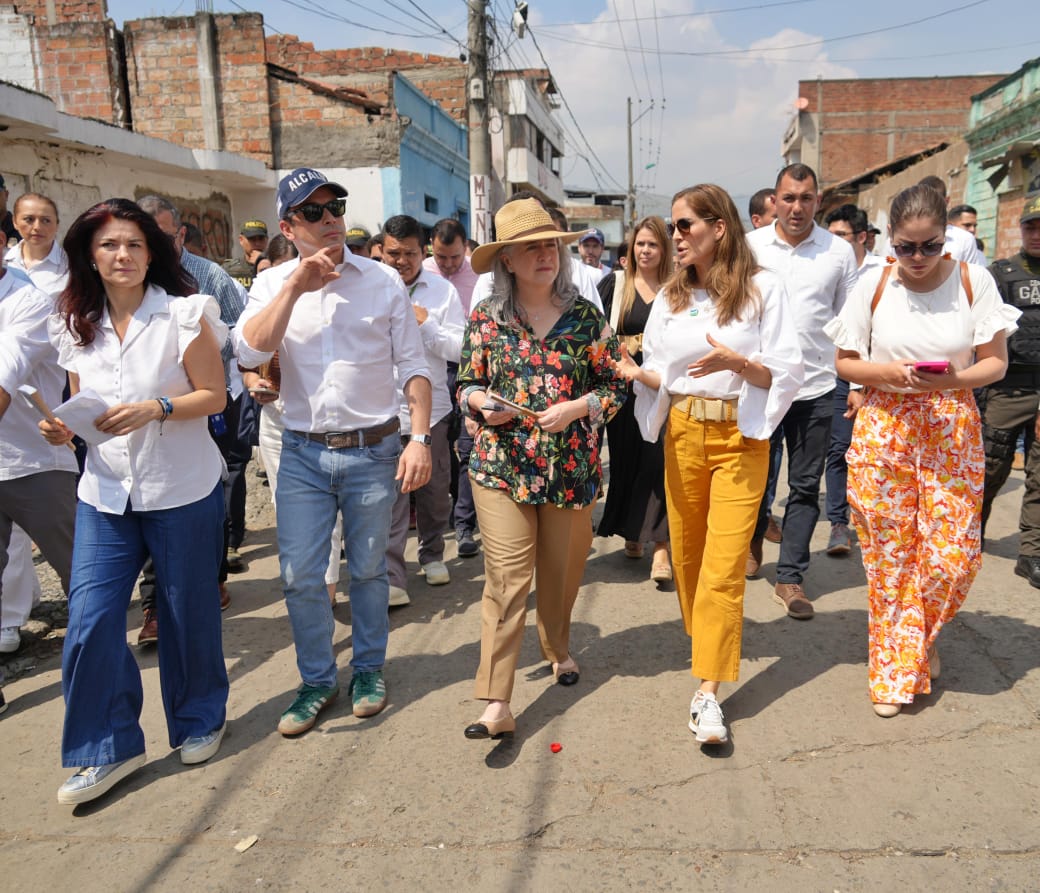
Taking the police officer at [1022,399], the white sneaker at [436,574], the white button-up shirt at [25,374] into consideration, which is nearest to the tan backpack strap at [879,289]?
the police officer at [1022,399]

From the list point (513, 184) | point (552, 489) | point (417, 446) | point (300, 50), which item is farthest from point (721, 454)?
point (513, 184)

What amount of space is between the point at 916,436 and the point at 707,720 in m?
1.44

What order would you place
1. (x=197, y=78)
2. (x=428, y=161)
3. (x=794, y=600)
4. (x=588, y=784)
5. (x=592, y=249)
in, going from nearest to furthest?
(x=588, y=784), (x=794, y=600), (x=592, y=249), (x=197, y=78), (x=428, y=161)

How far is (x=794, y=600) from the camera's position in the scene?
4.46 meters

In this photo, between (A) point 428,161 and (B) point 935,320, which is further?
(A) point 428,161

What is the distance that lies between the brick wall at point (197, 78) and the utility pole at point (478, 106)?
474 centimetres

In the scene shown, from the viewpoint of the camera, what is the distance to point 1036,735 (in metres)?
3.18

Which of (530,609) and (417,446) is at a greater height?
(417,446)

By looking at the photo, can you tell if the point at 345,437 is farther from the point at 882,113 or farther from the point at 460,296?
the point at 882,113

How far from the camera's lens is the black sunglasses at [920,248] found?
10.7 ft

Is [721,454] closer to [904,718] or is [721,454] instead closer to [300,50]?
[904,718]

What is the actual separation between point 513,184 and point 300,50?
38.8 feet

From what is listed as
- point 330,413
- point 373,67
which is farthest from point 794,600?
point 373,67

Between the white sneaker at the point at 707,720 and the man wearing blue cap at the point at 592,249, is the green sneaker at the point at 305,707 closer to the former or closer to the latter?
the white sneaker at the point at 707,720
